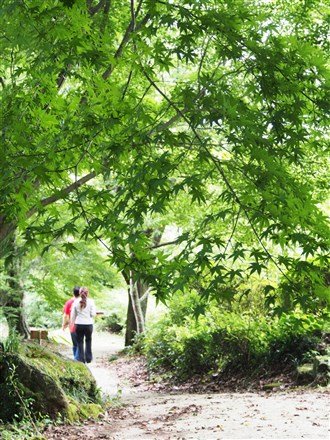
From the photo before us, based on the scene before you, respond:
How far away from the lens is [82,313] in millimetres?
11070

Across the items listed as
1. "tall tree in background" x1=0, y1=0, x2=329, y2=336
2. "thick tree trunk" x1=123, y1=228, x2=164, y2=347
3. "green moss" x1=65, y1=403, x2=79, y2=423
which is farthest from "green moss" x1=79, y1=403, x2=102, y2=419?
"thick tree trunk" x1=123, y1=228, x2=164, y2=347

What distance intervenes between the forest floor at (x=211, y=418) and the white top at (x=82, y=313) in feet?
5.48

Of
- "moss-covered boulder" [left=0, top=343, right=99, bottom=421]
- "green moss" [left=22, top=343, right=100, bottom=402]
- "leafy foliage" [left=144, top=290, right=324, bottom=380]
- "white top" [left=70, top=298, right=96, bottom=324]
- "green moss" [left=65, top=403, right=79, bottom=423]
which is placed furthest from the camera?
"white top" [left=70, top=298, right=96, bottom=324]

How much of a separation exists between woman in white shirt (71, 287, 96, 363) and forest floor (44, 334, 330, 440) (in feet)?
5.17

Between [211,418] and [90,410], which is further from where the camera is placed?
[90,410]

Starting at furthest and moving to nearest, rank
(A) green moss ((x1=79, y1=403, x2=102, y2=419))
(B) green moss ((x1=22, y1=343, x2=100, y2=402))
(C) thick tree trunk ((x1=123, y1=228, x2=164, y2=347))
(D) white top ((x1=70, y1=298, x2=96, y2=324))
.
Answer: (C) thick tree trunk ((x1=123, y1=228, x2=164, y2=347))
(D) white top ((x1=70, y1=298, x2=96, y2=324))
(B) green moss ((x1=22, y1=343, x2=100, y2=402))
(A) green moss ((x1=79, y1=403, x2=102, y2=419))

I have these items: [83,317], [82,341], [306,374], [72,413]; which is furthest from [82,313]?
[306,374]

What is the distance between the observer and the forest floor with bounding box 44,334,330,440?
21.1 feet

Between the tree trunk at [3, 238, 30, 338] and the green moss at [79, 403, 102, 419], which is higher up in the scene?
the tree trunk at [3, 238, 30, 338]

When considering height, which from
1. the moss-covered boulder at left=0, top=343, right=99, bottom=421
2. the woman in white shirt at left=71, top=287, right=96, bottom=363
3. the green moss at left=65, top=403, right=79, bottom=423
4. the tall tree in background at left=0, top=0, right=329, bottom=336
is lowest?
the green moss at left=65, top=403, right=79, bottom=423

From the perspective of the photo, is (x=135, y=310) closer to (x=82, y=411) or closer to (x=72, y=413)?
(x=82, y=411)

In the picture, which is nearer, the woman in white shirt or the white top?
the woman in white shirt

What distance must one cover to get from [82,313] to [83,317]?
10 centimetres

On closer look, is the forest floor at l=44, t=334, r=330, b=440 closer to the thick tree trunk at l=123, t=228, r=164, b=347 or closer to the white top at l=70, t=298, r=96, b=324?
the white top at l=70, t=298, r=96, b=324
